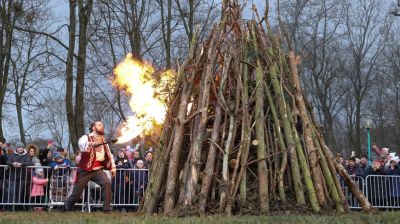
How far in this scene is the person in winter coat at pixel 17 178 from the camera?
1260cm

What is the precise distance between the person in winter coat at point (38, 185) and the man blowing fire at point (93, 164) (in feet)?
6.35

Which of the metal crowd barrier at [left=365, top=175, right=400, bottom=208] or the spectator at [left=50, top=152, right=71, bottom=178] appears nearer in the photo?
the spectator at [left=50, top=152, right=71, bottom=178]

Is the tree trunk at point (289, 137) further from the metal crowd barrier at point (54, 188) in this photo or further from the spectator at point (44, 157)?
the spectator at point (44, 157)

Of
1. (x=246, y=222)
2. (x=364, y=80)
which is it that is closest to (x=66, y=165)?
(x=246, y=222)

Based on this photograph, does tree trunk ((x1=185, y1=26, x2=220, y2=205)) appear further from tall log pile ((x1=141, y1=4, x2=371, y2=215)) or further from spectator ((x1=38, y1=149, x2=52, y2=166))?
spectator ((x1=38, y1=149, x2=52, y2=166))

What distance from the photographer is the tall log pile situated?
904 centimetres

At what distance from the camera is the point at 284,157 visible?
30.9ft

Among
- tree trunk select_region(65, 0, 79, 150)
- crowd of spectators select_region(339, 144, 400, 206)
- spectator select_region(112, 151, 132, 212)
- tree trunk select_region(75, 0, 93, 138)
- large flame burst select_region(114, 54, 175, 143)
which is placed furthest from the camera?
tree trunk select_region(75, 0, 93, 138)

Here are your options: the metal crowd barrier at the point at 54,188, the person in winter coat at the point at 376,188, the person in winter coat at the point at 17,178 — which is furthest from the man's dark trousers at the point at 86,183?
the person in winter coat at the point at 376,188

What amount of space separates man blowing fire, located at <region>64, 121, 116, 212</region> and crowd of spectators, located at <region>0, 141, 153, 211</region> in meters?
1.49

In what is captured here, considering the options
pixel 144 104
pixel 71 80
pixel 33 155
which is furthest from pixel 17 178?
pixel 71 80

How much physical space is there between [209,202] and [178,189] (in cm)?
73

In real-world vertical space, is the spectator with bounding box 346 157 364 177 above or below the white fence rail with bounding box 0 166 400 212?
above

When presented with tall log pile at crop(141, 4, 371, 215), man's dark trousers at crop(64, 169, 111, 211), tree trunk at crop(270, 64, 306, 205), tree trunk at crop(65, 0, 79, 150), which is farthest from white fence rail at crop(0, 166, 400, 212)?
tree trunk at crop(65, 0, 79, 150)
